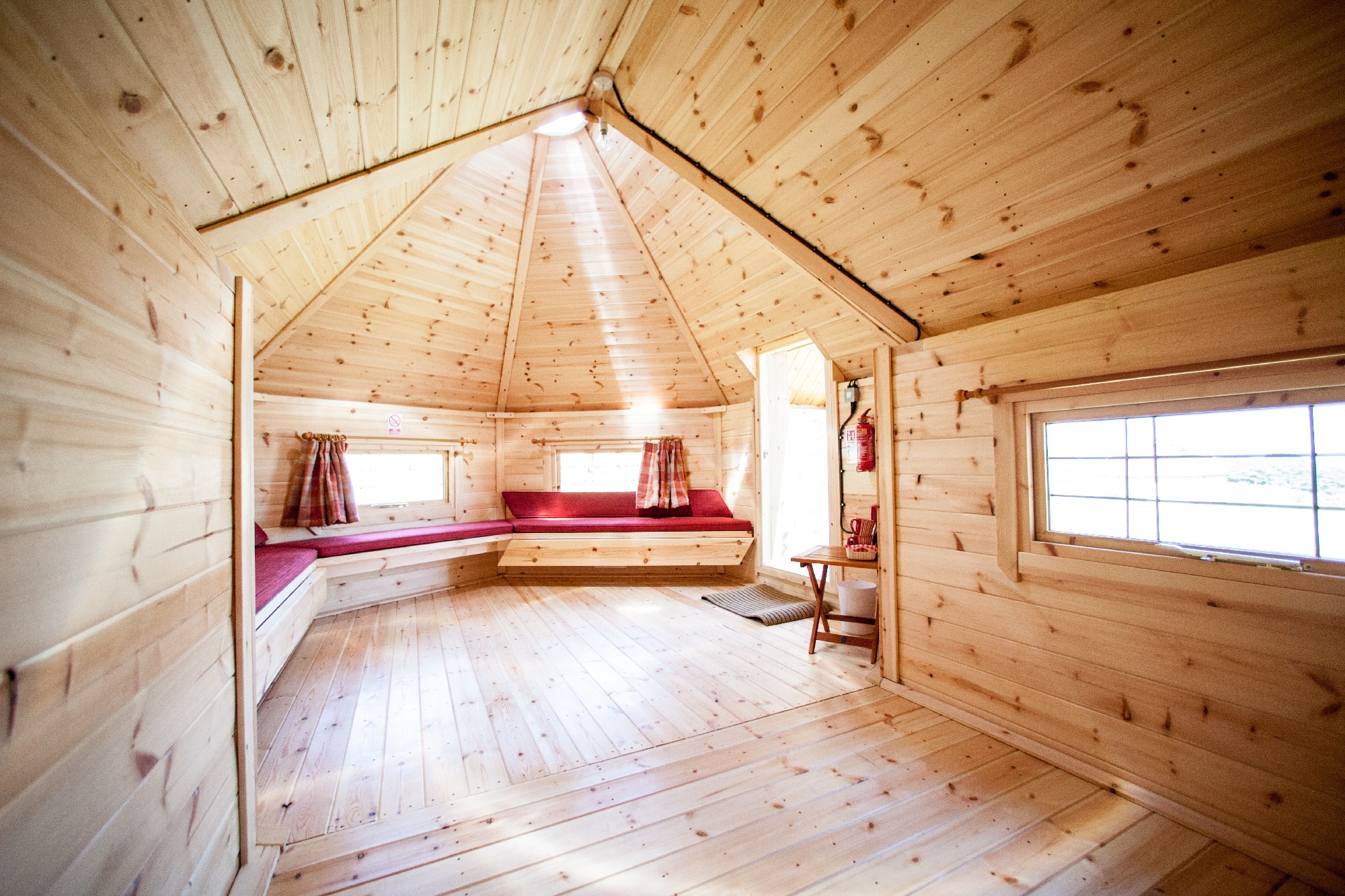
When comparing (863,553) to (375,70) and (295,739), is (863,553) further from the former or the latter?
(375,70)

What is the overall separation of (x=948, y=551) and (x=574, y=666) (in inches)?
84.2

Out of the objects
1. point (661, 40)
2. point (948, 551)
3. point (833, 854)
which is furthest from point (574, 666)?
point (661, 40)

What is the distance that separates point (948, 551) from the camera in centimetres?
250

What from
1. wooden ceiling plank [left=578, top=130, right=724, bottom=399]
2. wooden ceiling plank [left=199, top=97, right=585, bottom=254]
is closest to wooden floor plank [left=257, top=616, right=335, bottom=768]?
wooden ceiling plank [left=199, top=97, right=585, bottom=254]

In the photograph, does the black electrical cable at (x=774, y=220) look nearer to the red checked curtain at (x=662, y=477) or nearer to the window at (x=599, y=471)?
the red checked curtain at (x=662, y=477)

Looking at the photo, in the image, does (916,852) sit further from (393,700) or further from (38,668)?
(393,700)

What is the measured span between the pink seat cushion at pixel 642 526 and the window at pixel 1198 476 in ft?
9.96

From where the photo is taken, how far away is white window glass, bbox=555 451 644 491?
5797 millimetres

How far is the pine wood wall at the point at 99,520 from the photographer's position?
656 millimetres

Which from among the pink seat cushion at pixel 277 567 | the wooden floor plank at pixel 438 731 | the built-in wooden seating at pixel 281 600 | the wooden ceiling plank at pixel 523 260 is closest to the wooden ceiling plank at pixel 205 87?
the built-in wooden seating at pixel 281 600

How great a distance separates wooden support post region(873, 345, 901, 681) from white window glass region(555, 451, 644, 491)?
3.32 metres

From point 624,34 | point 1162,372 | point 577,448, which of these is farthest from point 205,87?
point 577,448

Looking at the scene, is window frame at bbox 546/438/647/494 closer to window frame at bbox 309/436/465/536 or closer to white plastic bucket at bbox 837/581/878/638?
window frame at bbox 309/436/465/536

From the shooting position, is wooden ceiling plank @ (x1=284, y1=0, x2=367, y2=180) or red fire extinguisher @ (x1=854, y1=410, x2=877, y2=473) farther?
red fire extinguisher @ (x1=854, y1=410, x2=877, y2=473)
